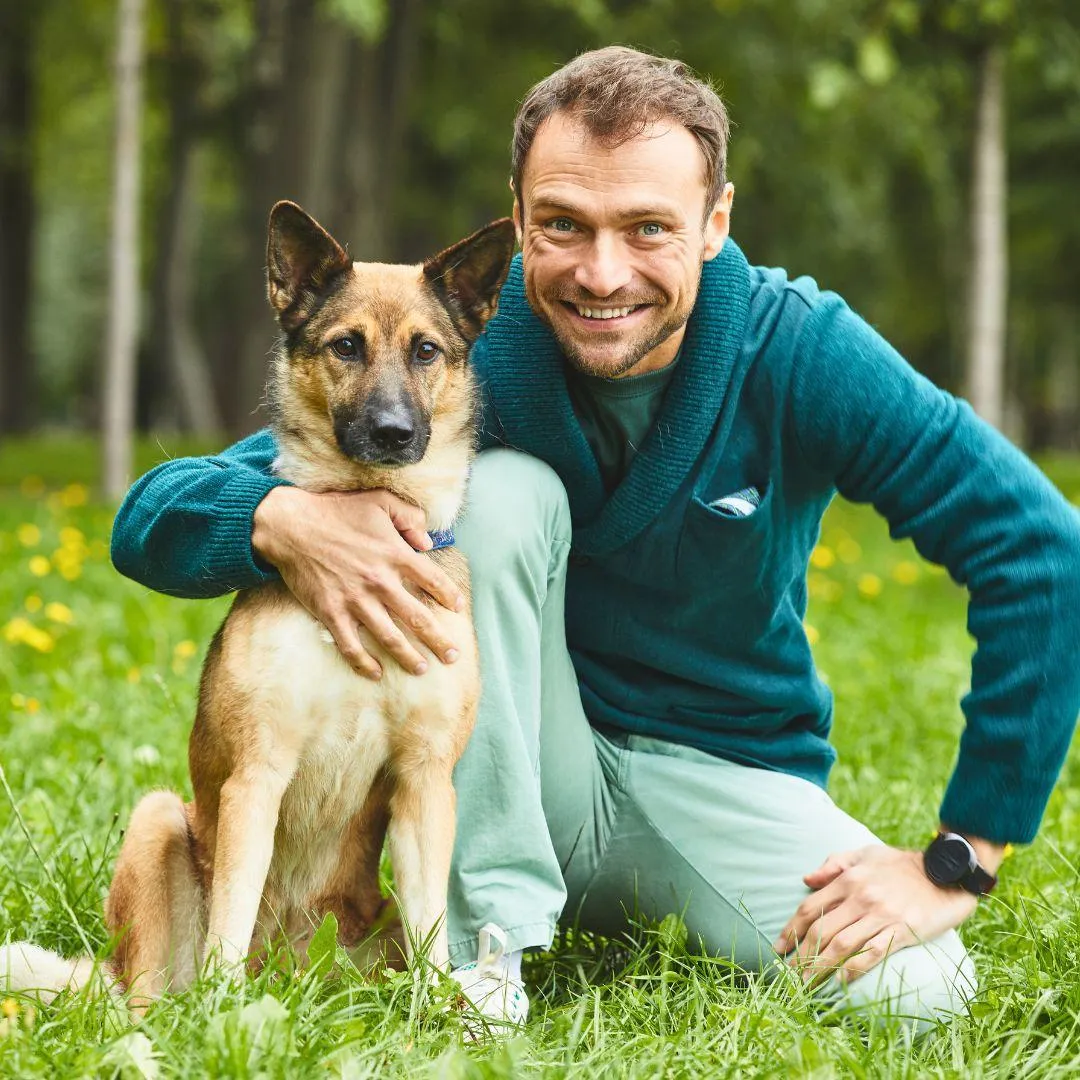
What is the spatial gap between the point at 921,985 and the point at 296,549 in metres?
1.50

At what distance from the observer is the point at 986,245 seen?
7926 millimetres

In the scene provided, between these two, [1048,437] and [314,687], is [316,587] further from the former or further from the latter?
[1048,437]

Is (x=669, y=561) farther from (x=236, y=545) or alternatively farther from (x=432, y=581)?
(x=236, y=545)

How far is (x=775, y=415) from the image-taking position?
9.09ft

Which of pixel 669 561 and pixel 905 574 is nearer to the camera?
pixel 669 561

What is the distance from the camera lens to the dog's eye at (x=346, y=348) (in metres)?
2.80

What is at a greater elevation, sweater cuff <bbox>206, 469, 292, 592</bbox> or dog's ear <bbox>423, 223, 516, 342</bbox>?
dog's ear <bbox>423, 223, 516, 342</bbox>

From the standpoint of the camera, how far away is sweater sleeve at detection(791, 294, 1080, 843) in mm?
2568

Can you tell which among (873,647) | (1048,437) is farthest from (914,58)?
(1048,437)

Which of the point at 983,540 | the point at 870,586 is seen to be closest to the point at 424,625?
the point at 983,540

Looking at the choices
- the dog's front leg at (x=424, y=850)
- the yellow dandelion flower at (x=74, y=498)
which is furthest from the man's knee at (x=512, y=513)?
the yellow dandelion flower at (x=74, y=498)

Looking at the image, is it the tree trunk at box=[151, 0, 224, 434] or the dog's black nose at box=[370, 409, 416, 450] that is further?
the tree trunk at box=[151, 0, 224, 434]

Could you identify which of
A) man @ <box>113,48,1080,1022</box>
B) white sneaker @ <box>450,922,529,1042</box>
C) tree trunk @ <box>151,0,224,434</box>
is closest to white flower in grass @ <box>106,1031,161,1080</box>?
white sneaker @ <box>450,922,529,1042</box>

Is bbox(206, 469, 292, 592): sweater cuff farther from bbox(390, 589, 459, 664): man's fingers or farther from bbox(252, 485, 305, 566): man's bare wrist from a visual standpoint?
bbox(390, 589, 459, 664): man's fingers
